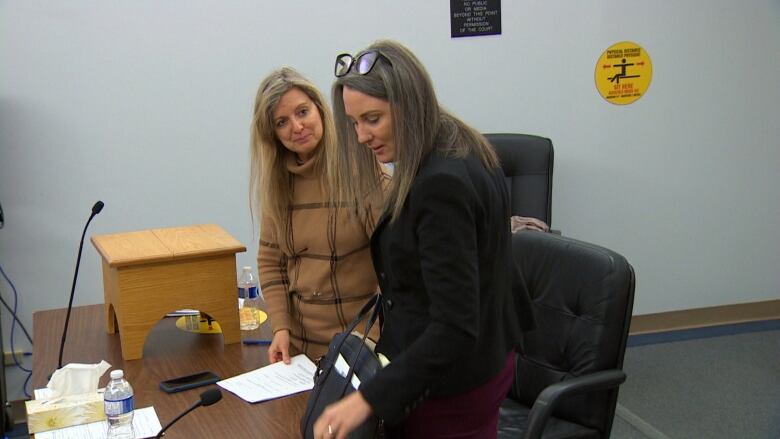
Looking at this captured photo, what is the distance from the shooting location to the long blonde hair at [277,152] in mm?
1948

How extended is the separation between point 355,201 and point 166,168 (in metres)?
2.06

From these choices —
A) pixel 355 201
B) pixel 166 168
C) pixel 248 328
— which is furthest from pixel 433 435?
pixel 166 168

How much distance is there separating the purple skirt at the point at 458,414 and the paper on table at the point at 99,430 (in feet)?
1.71

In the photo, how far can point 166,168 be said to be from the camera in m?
3.50

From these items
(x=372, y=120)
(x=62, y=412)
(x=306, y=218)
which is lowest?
(x=62, y=412)

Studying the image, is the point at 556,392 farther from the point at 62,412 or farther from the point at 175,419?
the point at 62,412

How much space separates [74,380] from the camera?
1.75 m

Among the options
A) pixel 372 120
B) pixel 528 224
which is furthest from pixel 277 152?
pixel 528 224

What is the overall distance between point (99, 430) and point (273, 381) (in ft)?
1.28

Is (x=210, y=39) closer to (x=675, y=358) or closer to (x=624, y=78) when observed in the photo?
(x=624, y=78)

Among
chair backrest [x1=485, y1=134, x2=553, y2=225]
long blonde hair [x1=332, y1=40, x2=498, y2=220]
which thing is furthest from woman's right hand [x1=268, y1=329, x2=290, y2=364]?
chair backrest [x1=485, y1=134, x2=553, y2=225]

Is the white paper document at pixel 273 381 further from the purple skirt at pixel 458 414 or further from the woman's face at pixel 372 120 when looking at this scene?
the woman's face at pixel 372 120

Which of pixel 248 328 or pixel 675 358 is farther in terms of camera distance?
pixel 675 358

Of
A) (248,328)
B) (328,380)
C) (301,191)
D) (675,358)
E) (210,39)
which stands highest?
(210,39)
